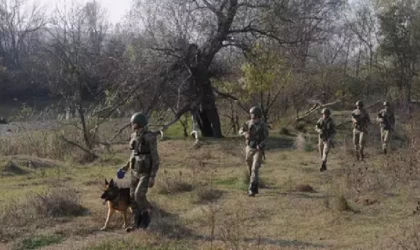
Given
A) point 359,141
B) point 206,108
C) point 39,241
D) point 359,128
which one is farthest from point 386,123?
point 39,241

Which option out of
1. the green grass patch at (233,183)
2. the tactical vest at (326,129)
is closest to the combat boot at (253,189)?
the green grass patch at (233,183)

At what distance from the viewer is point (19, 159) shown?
54.3 feet

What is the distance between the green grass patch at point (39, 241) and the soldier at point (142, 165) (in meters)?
1.06

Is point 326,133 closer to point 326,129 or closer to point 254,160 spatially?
point 326,129

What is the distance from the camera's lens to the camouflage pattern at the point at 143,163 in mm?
8406

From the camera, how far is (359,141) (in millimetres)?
15906

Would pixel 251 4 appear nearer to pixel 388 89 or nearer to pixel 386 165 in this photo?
pixel 386 165

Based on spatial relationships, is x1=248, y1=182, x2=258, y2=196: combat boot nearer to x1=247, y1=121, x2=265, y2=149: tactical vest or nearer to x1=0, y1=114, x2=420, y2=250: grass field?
x1=0, y1=114, x2=420, y2=250: grass field

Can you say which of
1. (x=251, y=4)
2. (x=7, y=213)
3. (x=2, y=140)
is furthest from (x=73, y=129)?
(x=7, y=213)

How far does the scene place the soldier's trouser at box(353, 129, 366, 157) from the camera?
15.8m

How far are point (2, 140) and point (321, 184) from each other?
12622 millimetres

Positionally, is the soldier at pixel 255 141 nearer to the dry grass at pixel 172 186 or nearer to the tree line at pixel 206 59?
the dry grass at pixel 172 186

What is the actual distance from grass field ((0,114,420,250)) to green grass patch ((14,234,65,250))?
1 centimetres

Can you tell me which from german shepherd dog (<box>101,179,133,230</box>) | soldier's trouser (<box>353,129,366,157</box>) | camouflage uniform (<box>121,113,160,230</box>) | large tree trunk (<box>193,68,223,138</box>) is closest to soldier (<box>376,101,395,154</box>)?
soldier's trouser (<box>353,129,366,157</box>)
